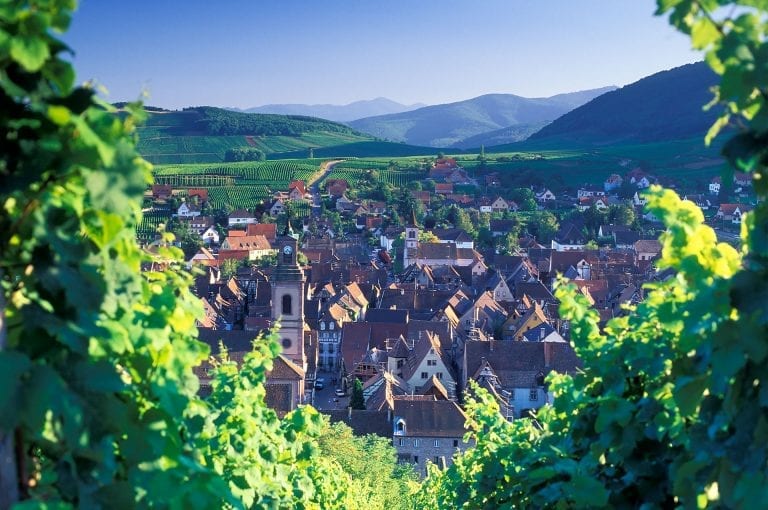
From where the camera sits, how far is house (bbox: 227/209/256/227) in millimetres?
92875

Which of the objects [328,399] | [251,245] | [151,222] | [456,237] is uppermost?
[151,222]

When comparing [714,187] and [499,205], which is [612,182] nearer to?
[714,187]

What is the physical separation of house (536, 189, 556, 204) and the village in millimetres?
1105

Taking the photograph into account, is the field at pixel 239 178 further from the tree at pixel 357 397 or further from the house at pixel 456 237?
the tree at pixel 357 397

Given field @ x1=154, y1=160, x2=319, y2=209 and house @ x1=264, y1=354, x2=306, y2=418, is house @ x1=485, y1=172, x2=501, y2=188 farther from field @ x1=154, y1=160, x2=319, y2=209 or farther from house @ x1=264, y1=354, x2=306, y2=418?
house @ x1=264, y1=354, x2=306, y2=418

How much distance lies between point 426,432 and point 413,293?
80.7 ft

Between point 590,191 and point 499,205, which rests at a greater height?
point 590,191

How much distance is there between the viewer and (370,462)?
26.0 meters

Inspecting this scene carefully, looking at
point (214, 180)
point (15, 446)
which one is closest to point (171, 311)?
point (15, 446)

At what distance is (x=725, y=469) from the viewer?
3.22m

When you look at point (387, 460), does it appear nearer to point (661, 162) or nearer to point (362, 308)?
point (362, 308)

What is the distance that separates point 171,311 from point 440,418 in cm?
2674

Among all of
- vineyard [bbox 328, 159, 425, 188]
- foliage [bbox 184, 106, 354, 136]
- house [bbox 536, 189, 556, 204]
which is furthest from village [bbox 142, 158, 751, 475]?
foliage [bbox 184, 106, 354, 136]

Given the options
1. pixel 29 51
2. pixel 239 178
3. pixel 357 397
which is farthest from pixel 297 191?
pixel 29 51
